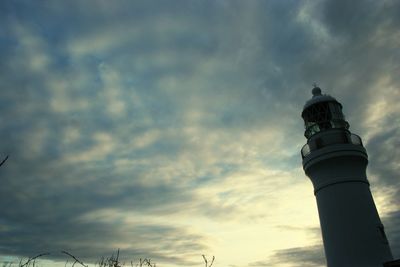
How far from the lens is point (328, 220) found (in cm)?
1553

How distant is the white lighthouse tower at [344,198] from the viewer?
14398mm

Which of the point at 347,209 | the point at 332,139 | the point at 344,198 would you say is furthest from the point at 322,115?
the point at 347,209

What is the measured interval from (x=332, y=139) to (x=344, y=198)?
121 inches

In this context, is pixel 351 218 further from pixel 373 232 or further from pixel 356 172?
pixel 356 172

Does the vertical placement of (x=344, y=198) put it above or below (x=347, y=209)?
above

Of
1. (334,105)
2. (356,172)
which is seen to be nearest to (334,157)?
(356,172)

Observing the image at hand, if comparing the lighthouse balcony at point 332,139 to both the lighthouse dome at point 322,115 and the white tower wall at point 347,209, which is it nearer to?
the white tower wall at point 347,209

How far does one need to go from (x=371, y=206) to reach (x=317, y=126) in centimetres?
504

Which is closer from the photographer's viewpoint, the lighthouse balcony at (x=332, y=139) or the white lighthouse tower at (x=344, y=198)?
the white lighthouse tower at (x=344, y=198)

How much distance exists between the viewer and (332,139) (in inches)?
643

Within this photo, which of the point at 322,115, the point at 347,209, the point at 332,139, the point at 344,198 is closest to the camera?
the point at 347,209

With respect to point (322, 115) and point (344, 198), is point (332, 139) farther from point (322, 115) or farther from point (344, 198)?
point (344, 198)

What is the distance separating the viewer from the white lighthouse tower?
14.4 m

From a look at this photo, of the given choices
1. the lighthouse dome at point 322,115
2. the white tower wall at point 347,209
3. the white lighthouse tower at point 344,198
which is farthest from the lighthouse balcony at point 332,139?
the lighthouse dome at point 322,115
